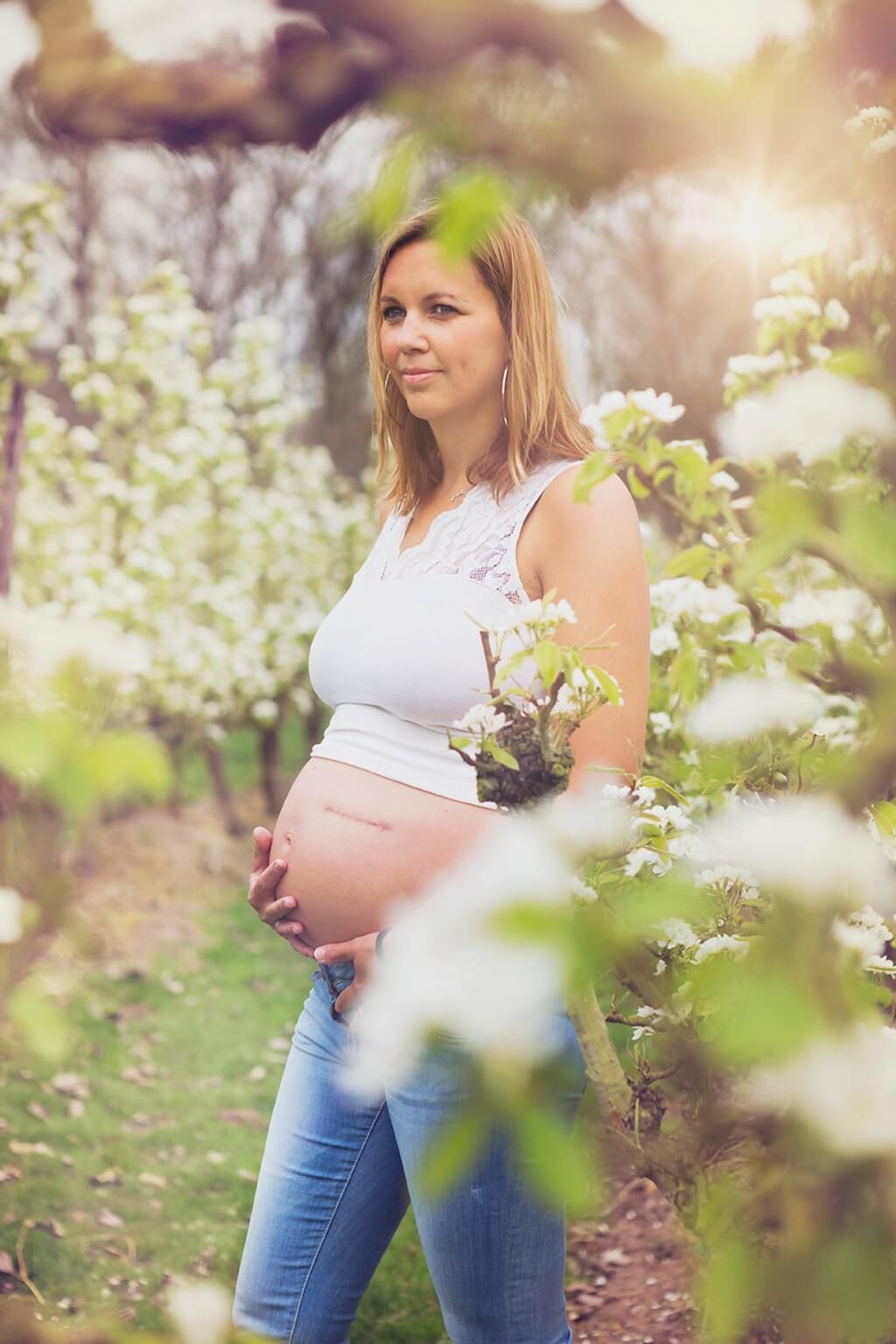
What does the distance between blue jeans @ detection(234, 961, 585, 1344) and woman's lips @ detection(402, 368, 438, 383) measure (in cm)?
91

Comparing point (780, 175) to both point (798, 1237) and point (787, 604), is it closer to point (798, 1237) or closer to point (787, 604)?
point (798, 1237)

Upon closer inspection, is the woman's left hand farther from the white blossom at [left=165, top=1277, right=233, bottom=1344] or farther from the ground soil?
the white blossom at [left=165, top=1277, right=233, bottom=1344]

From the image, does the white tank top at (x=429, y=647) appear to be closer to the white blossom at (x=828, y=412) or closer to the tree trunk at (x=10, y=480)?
the white blossom at (x=828, y=412)

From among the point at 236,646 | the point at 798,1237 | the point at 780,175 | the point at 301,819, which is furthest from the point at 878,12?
the point at 236,646

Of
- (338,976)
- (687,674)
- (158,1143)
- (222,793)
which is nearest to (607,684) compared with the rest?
(338,976)

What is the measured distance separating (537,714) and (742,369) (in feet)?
5.50

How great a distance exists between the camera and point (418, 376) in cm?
190

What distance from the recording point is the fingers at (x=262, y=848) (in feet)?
6.14

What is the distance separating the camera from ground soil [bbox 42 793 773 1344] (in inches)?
112

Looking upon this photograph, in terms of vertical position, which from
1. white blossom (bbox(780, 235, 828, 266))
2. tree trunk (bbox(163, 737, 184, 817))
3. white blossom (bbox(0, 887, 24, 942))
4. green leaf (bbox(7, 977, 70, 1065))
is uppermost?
white blossom (bbox(780, 235, 828, 266))

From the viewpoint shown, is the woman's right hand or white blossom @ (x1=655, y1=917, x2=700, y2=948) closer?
white blossom @ (x1=655, y1=917, x2=700, y2=948)

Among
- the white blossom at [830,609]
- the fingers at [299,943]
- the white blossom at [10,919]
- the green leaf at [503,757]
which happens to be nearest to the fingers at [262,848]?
A: the fingers at [299,943]

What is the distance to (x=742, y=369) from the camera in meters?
2.55

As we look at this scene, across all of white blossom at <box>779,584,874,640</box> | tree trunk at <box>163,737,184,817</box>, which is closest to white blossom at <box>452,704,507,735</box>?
white blossom at <box>779,584,874,640</box>
